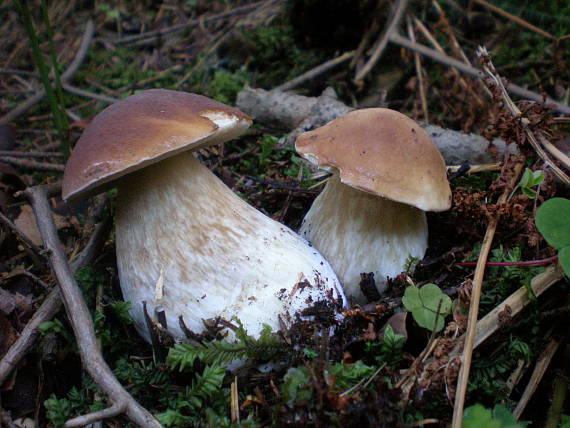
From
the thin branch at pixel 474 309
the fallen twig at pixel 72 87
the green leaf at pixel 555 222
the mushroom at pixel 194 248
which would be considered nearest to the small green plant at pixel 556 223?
the green leaf at pixel 555 222

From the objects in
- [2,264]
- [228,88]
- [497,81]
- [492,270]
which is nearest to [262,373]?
[492,270]

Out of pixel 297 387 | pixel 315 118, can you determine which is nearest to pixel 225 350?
pixel 297 387

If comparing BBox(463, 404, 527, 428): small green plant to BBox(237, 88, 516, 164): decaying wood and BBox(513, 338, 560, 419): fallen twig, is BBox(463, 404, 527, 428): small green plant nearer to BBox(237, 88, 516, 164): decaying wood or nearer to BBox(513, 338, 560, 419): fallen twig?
BBox(513, 338, 560, 419): fallen twig

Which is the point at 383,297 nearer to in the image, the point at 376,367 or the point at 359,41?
the point at 376,367

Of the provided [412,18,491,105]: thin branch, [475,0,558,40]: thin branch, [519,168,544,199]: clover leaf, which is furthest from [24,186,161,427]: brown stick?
[475,0,558,40]: thin branch

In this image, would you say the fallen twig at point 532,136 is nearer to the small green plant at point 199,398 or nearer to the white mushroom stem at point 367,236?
the white mushroom stem at point 367,236

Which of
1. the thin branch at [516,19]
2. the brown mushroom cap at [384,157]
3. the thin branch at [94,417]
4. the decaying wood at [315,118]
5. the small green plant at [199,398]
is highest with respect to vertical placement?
the thin branch at [516,19]

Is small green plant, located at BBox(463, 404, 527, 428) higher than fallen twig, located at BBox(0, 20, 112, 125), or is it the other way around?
fallen twig, located at BBox(0, 20, 112, 125)
